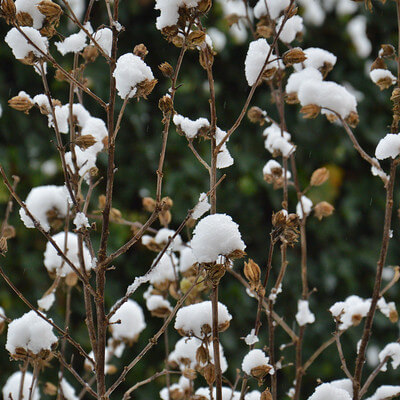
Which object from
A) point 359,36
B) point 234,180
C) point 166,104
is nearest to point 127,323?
point 166,104

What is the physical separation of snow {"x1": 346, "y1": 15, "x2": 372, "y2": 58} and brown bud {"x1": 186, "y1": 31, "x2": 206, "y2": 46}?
63.3 inches

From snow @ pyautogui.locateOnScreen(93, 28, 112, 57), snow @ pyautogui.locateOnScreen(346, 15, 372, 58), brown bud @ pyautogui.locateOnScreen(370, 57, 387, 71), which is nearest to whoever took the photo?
snow @ pyautogui.locateOnScreen(93, 28, 112, 57)

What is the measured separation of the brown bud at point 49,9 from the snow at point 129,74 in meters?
0.09

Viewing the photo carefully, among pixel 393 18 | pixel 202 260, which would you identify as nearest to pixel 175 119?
pixel 202 260

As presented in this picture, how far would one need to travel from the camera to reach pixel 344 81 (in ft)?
6.71

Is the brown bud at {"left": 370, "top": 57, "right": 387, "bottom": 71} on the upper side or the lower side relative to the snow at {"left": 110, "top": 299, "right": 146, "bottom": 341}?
upper

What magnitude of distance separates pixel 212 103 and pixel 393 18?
69.7 inches

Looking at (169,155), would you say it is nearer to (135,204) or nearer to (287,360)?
(135,204)

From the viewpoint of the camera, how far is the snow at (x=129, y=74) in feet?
1.92

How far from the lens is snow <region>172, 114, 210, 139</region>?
654 millimetres

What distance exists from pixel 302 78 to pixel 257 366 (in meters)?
0.46

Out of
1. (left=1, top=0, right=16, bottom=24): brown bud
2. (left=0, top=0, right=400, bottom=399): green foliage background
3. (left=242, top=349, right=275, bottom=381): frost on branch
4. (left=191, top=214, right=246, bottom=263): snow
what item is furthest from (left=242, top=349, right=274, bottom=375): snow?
(left=0, top=0, right=400, bottom=399): green foliage background

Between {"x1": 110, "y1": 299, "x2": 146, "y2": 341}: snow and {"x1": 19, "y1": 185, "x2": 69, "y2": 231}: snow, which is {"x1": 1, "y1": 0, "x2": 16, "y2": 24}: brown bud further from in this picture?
{"x1": 110, "y1": 299, "x2": 146, "y2": 341}: snow

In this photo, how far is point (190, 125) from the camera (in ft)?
2.17
